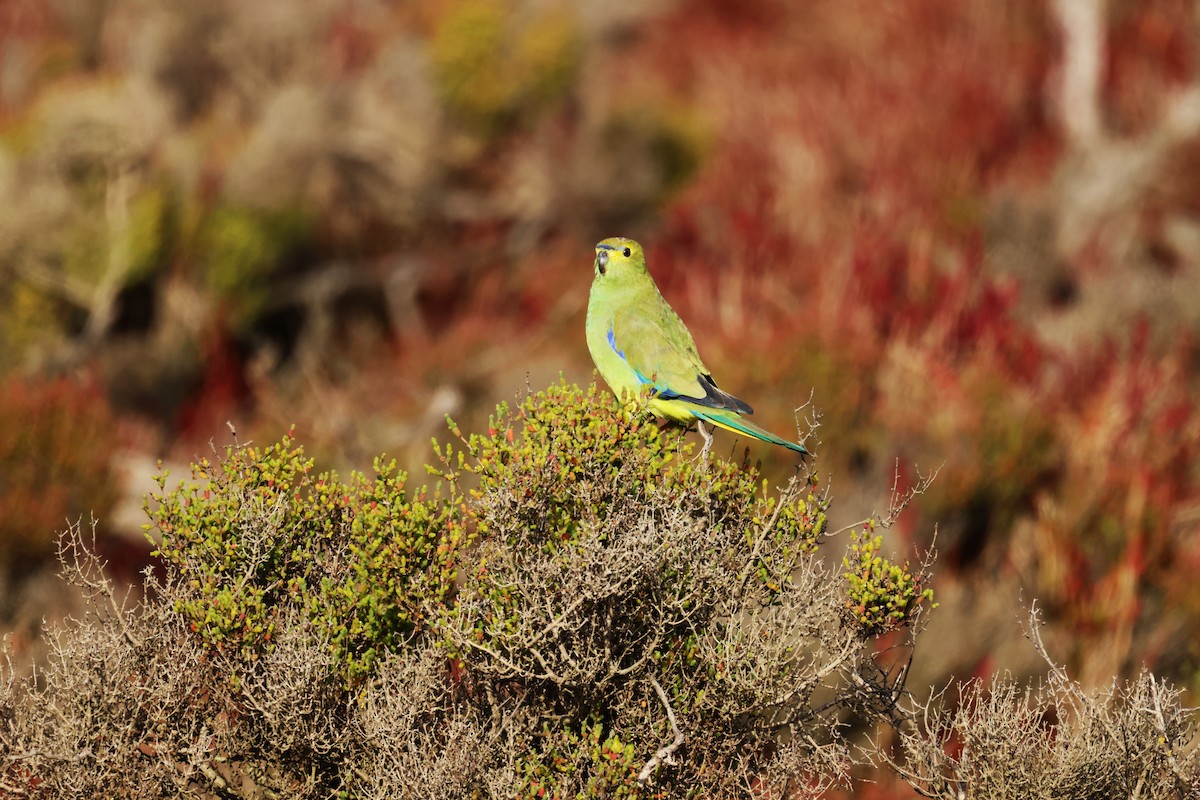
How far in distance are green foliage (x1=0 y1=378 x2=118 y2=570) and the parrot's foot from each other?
557cm

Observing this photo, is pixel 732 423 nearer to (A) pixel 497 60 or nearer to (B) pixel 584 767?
(B) pixel 584 767

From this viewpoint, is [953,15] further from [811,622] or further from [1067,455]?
[811,622]

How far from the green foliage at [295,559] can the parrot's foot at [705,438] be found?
3.24 feet

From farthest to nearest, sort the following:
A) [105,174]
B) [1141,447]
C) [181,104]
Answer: [181,104], [105,174], [1141,447]

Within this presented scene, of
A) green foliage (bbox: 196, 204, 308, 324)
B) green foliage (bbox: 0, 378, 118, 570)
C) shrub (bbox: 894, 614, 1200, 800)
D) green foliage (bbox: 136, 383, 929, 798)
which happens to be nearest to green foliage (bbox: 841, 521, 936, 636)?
green foliage (bbox: 136, 383, 929, 798)

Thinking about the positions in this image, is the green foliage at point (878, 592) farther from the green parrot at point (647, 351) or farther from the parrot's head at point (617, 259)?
the parrot's head at point (617, 259)

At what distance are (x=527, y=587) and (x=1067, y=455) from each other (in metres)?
7.38

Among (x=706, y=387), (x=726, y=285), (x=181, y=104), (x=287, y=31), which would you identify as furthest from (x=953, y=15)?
(x=706, y=387)

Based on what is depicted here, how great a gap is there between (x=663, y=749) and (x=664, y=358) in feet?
5.74

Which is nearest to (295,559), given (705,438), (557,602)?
(557,602)

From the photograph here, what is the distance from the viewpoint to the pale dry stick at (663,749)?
457 cm

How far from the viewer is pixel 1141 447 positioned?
1066 cm

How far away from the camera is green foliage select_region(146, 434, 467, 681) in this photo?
489 centimetres

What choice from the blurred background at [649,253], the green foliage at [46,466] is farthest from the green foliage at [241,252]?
the green foliage at [46,466]
